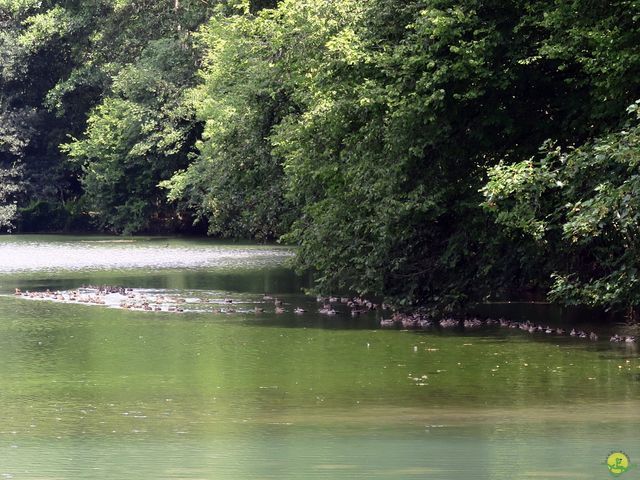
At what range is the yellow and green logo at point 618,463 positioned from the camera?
976 cm

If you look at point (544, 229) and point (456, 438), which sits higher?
point (544, 229)

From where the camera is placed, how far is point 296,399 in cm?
1412

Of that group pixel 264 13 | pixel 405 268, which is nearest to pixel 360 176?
pixel 405 268

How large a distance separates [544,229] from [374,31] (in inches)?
195

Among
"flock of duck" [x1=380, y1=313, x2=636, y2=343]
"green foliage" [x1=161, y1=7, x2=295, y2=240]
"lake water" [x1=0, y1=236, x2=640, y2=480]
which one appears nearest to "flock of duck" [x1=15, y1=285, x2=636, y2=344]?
"flock of duck" [x1=380, y1=313, x2=636, y2=343]

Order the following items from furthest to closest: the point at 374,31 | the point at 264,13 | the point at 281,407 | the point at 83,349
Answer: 1. the point at 264,13
2. the point at 374,31
3. the point at 83,349
4. the point at 281,407

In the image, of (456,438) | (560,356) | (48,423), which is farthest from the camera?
(560,356)

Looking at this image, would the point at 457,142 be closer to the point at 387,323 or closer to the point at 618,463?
the point at 387,323

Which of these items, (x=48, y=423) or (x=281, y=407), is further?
(x=281, y=407)

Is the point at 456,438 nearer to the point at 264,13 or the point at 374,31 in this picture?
the point at 374,31

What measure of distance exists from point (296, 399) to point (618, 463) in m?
4.76

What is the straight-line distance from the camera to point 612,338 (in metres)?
19.1

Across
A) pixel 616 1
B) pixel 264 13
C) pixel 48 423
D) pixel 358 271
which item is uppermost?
pixel 264 13

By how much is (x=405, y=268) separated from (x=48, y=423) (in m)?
9.94
